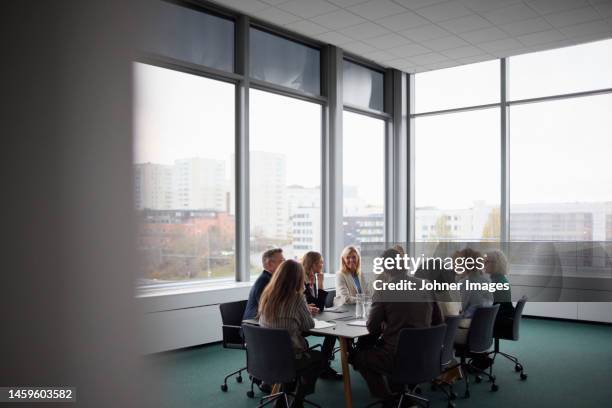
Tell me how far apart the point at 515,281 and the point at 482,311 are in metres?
4.08

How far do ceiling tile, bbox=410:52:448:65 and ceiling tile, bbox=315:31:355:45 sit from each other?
4.51ft

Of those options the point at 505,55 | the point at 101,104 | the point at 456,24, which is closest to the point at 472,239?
the point at 505,55

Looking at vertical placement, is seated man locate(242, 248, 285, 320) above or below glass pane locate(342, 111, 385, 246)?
below

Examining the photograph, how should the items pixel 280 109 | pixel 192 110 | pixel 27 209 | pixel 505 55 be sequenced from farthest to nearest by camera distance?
pixel 505 55 < pixel 280 109 < pixel 192 110 < pixel 27 209

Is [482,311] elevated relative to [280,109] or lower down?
lower down

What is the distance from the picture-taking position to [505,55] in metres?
7.82

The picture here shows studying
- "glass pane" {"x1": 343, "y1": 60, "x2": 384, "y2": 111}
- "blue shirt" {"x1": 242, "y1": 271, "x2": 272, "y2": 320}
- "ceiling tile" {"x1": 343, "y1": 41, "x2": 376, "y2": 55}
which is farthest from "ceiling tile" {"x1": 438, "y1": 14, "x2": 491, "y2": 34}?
"blue shirt" {"x1": 242, "y1": 271, "x2": 272, "y2": 320}

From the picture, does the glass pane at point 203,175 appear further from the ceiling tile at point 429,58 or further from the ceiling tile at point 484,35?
the ceiling tile at point 484,35

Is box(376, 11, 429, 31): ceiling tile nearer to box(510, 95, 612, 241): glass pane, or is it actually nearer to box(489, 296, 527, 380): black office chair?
box(510, 95, 612, 241): glass pane

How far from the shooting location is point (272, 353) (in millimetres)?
3439

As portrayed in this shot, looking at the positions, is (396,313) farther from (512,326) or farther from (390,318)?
(512,326)

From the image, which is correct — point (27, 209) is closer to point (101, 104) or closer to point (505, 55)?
point (101, 104)

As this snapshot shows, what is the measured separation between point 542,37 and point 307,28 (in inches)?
126

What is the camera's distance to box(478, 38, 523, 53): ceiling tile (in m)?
7.18
